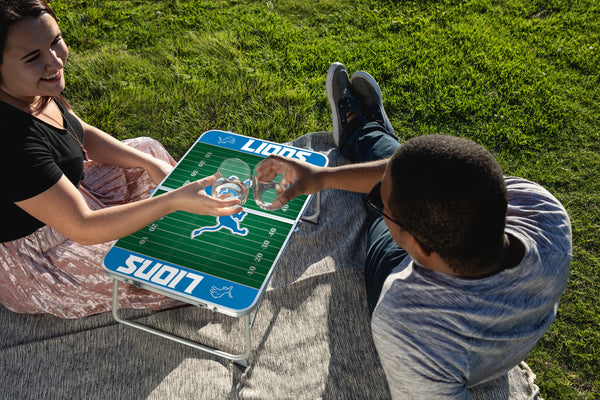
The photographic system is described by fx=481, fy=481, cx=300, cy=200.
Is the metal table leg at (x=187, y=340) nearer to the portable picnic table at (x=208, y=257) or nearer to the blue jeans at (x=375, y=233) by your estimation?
the portable picnic table at (x=208, y=257)

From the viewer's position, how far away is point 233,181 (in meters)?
2.90

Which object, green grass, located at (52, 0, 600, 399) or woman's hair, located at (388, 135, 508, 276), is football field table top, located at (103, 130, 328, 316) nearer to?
woman's hair, located at (388, 135, 508, 276)

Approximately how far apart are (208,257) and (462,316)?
141cm

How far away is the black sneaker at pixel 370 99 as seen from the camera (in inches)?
162

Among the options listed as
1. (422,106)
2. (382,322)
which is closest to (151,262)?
(382,322)

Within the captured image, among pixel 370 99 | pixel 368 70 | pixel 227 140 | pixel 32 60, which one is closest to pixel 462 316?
pixel 227 140

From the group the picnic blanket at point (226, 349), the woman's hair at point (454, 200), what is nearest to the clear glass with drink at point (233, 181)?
the picnic blanket at point (226, 349)

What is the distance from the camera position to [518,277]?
2066 millimetres

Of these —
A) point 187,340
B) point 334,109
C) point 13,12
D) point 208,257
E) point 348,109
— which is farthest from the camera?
point 334,109

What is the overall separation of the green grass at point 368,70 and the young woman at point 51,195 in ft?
5.64

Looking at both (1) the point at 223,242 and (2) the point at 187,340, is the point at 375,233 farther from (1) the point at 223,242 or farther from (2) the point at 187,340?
(2) the point at 187,340

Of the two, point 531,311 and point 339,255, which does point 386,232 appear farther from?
point 531,311

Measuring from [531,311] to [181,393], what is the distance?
195 cm

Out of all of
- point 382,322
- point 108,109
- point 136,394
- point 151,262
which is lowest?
point 136,394
